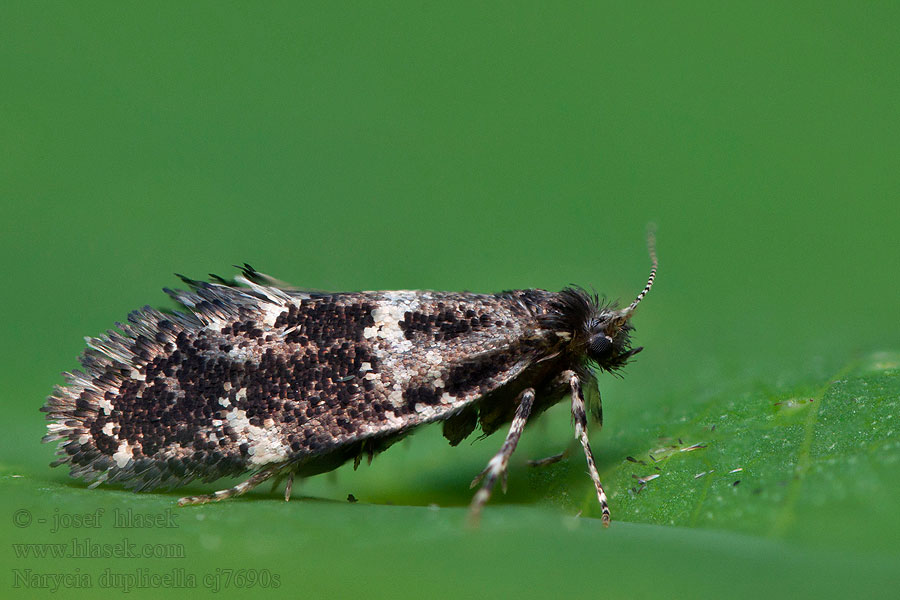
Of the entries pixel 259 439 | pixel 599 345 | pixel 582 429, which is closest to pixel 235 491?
pixel 259 439

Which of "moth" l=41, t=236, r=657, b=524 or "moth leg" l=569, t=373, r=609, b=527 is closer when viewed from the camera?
"moth leg" l=569, t=373, r=609, b=527

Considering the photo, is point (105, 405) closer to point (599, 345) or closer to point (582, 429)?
point (582, 429)

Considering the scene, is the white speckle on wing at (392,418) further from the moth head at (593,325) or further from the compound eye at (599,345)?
the compound eye at (599,345)

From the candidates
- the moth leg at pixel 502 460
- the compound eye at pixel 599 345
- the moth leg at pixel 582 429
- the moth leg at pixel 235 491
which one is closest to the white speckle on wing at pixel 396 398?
the moth leg at pixel 502 460

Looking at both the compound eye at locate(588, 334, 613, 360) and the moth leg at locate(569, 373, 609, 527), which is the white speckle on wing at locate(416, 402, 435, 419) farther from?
the compound eye at locate(588, 334, 613, 360)

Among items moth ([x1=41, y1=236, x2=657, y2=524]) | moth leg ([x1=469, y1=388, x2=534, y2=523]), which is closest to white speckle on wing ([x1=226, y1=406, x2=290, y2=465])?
moth ([x1=41, y1=236, x2=657, y2=524])

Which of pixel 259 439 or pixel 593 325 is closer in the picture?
pixel 259 439

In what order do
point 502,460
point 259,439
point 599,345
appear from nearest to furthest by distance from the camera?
point 502,460 → point 259,439 → point 599,345
